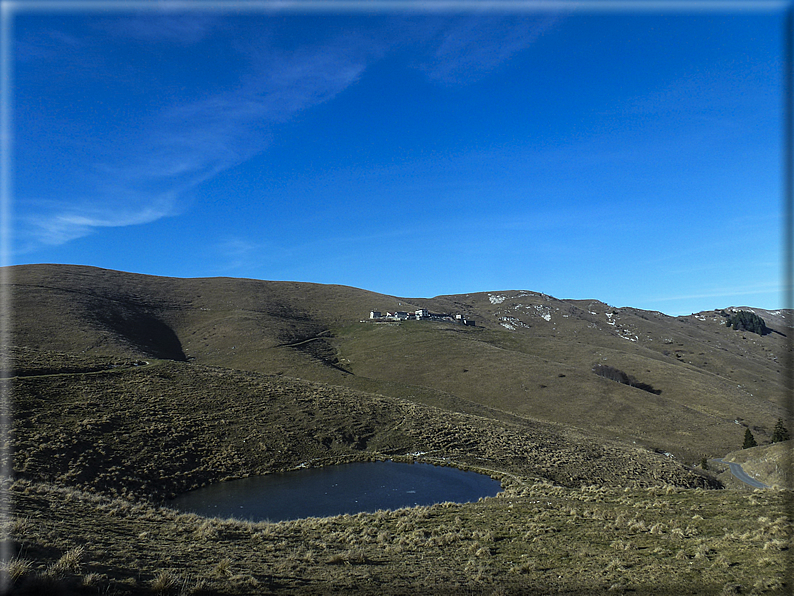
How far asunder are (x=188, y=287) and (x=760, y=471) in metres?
147

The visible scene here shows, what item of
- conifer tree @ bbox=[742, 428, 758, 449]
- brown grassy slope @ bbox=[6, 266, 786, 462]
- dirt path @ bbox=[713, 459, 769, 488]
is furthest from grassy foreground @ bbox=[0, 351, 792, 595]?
brown grassy slope @ bbox=[6, 266, 786, 462]

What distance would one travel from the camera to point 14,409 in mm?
34094

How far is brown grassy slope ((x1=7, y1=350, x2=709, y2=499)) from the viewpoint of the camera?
30.6 m

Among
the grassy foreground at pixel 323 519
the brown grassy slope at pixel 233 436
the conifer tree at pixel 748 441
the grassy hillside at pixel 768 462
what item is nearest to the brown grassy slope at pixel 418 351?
the conifer tree at pixel 748 441

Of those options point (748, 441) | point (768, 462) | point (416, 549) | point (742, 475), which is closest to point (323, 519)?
point (416, 549)

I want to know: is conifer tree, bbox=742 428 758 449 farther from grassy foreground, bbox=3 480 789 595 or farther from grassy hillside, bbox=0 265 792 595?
grassy foreground, bbox=3 480 789 595

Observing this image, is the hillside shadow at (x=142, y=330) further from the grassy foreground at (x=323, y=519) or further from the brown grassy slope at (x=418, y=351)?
the grassy foreground at (x=323, y=519)

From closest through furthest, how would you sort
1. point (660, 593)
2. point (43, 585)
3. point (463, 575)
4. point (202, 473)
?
point (43, 585)
point (660, 593)
point (463, 575)
point (202, 473)

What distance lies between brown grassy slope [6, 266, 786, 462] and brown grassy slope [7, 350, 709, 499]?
53.2ft

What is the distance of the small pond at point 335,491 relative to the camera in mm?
26547

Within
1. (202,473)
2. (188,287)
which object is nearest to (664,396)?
(202,473)

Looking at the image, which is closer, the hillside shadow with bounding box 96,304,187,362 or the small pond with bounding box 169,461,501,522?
the small pond with bounding box 169,461,501,522

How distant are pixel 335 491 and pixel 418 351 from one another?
65338mm

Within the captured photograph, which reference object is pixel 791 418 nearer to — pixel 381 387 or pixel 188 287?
pixel 381 387
